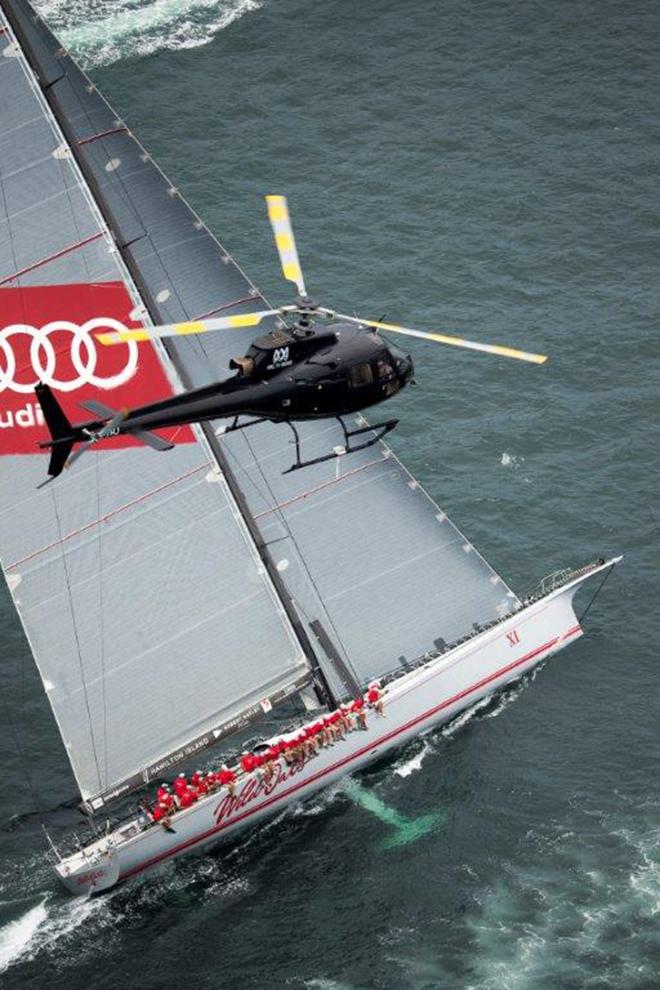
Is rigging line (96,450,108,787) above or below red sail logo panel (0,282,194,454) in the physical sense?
below

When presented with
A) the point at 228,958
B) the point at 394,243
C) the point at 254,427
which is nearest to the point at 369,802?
the point at 228,958

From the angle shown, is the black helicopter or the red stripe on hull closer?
the black helicopter

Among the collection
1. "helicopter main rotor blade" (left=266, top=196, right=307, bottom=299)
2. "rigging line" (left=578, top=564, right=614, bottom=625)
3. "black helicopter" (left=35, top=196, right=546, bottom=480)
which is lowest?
"rigging line" (left=578, top=564, right=614, bottom=625)

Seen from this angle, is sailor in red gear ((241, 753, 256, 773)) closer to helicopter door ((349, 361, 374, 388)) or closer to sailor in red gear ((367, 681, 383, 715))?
sailor in red gear ((367, 681, 383, 715))

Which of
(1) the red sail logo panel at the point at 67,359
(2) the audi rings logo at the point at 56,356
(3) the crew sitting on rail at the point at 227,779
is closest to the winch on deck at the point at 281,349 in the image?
(2) the audi rings logo at the point at 56,356

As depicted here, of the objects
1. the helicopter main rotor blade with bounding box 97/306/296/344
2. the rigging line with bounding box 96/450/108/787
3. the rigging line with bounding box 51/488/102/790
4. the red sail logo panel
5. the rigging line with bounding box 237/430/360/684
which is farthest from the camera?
the rigging line with bounding box 237/430/360/684

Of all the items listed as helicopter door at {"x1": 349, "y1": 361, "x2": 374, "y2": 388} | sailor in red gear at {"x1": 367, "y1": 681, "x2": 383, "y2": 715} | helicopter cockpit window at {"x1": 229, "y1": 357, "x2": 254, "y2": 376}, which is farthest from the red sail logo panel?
sailor in red gear at {"x1": 367, "y1": 681, "x2": 383, "y2": 715}

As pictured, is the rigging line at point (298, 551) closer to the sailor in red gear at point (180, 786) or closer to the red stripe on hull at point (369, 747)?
the red stripe on hull at point (369, 747)
